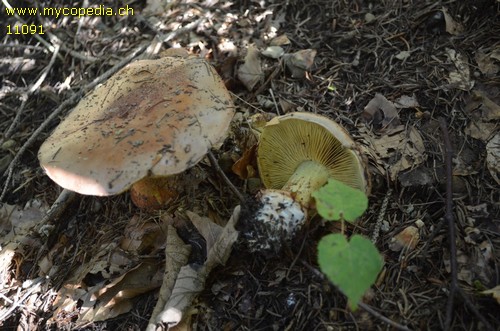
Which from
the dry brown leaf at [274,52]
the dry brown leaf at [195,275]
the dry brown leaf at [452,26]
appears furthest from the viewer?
the dry brown leaf at [274,52]

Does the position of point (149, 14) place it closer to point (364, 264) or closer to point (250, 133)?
point (250, 133)

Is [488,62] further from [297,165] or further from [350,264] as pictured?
[350,264]

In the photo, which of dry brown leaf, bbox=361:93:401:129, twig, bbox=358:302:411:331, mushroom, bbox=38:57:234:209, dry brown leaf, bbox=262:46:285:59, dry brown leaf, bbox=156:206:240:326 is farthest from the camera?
dry brown leaf, bbox=262:46:285:59

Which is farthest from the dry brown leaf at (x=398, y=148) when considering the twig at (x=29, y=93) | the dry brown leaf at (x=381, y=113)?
the twig at (x=29, y=93)

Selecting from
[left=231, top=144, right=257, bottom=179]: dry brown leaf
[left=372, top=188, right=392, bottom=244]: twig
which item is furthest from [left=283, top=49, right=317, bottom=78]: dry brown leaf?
[left=372, top=188, right=392, bottom=244]: twig

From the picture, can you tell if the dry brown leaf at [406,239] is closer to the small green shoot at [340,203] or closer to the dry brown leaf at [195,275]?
the small green shoot at [340,203]

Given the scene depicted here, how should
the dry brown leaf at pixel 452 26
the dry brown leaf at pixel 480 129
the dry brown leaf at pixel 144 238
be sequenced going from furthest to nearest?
the dry brown leaf at pixel 452 26 → the dry brown leaf at pixel 144 238 → the dry brown leaf at pixel 480 129

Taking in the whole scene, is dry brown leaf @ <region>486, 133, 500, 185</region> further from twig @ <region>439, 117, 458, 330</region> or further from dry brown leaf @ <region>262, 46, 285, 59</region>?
dry brown leaf @ <region>262, 46, 285, 59</region>

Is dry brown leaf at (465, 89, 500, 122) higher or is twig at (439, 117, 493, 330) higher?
dry brown leaf at (465, 89, 500, 122)
